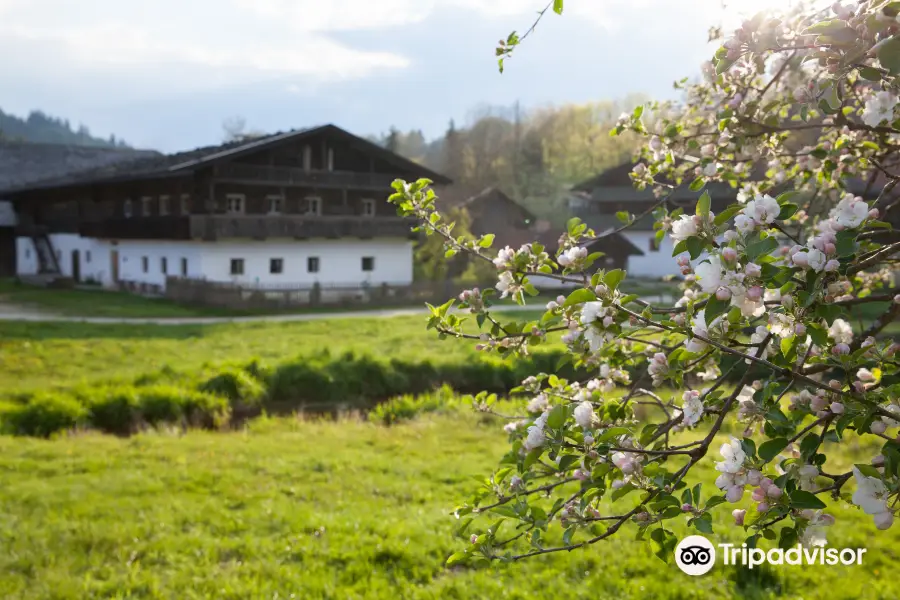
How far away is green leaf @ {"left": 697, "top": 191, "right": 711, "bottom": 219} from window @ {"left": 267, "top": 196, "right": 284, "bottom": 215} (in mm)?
30054

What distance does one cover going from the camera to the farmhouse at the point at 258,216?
29.1 metres

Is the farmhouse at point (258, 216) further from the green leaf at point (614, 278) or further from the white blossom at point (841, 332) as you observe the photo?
the green leaf at point (614, 278)

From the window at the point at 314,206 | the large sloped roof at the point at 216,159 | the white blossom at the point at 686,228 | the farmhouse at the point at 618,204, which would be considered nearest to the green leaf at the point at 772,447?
the white blossom at the point at 686,228

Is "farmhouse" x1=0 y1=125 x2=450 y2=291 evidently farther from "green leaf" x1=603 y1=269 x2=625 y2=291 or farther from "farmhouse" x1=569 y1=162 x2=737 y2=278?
"green leaf" x1=603 y1=269 x2=625 y2=291

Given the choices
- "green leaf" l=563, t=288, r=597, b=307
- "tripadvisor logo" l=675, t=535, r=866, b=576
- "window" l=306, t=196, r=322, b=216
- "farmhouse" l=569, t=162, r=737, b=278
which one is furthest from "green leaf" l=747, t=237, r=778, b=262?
"farmhouse" l=569, t=162, r=737, b=278

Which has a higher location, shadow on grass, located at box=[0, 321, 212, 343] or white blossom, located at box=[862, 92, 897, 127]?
white blossom, located at box=[862, 92, 897, 127]

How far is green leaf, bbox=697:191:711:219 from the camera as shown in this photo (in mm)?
2174

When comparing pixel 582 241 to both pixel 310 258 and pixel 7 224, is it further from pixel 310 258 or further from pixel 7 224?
pixel 7 224

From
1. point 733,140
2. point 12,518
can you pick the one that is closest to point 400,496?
point 12,518

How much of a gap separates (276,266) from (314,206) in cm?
307

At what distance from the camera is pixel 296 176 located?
3022 centimetres

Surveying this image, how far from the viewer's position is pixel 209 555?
6387 mm

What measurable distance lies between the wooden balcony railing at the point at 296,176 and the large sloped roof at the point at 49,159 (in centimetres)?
2036

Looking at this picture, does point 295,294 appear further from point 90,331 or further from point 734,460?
point 734,460
